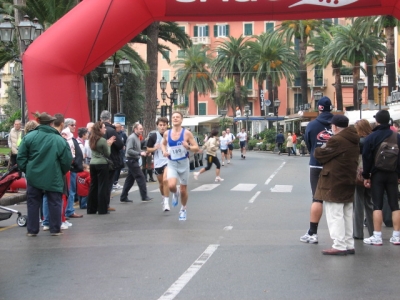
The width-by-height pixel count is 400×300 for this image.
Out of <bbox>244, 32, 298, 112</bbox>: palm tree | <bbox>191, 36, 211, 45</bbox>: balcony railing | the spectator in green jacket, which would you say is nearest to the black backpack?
the spectator in green jacket

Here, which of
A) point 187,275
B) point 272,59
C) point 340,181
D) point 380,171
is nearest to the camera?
point 187,275

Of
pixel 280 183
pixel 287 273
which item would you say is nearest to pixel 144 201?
pixel 280 183

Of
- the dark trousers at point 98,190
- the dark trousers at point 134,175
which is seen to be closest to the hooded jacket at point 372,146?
the dark trousers at point 98,190

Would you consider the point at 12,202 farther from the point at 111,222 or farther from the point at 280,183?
the point at 280,183

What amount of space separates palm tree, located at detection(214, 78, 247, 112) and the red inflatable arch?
7534 centimetres

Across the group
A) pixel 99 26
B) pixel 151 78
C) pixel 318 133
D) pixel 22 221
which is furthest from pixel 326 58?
pixel 318 133

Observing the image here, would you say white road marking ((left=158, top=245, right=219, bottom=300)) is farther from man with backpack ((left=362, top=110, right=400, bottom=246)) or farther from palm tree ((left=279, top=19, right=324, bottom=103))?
palm tree ((left=279, top=19, right=324, bottom=103))

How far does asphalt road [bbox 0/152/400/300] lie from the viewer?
6.76 metres

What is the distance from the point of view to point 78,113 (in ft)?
50.8

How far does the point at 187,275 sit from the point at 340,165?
2.53 meters

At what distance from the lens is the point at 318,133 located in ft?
31.3

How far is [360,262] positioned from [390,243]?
1604 millimetres

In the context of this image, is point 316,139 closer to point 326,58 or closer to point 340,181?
point 340,181

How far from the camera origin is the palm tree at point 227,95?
91900 mm
